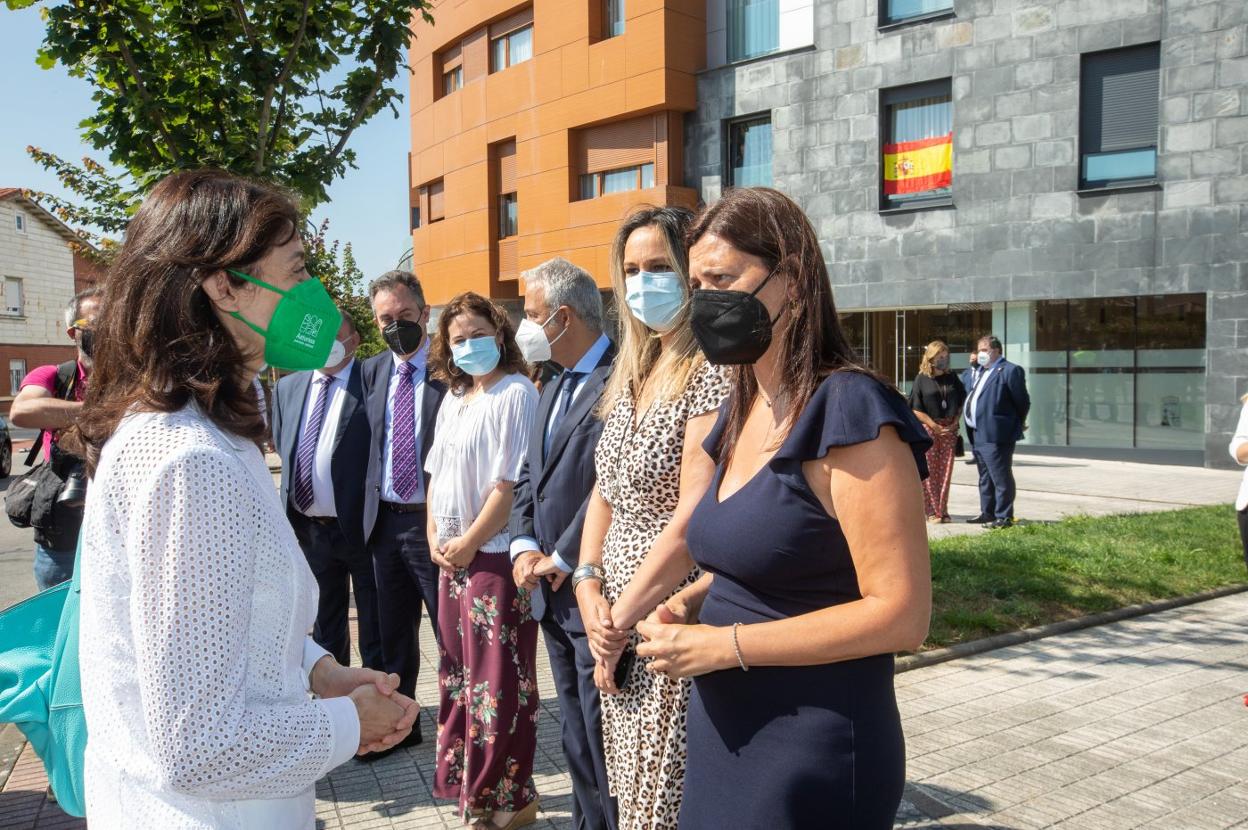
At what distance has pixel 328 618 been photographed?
5.18 m

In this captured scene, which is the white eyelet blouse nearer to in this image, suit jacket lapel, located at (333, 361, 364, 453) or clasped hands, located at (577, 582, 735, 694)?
clasped hands, located at (577, 582, 735, 694)

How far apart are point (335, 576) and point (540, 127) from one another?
2275 centimetres

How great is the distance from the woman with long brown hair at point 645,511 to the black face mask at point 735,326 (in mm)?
478

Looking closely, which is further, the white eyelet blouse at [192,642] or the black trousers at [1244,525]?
the black trousers at [1244,525]

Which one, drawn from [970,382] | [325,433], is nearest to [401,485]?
[325,433]

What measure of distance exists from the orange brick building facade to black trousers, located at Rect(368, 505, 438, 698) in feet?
62.3

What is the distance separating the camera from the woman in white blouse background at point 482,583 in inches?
160

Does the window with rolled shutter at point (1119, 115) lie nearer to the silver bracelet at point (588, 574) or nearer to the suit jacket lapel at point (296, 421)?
the suit jacket lapel at point (296, 421)

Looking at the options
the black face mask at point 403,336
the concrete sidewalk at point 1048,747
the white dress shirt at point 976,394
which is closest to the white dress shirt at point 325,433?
the black face mask at point 403,336

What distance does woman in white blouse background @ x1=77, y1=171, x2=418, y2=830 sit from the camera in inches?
62.0

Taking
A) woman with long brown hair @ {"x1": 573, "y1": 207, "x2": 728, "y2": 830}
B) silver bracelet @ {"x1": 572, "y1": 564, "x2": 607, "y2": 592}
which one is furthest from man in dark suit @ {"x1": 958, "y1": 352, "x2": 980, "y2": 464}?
silver bracelet @ {"x1": 572, "y1": 564, "x2": 607, "y2": 592}

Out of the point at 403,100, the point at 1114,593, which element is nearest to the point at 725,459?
the point at 403,100

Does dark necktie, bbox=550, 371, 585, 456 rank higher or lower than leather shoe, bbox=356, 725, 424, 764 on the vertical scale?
higher

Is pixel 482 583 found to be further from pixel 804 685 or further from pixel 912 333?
pixel 912 333
